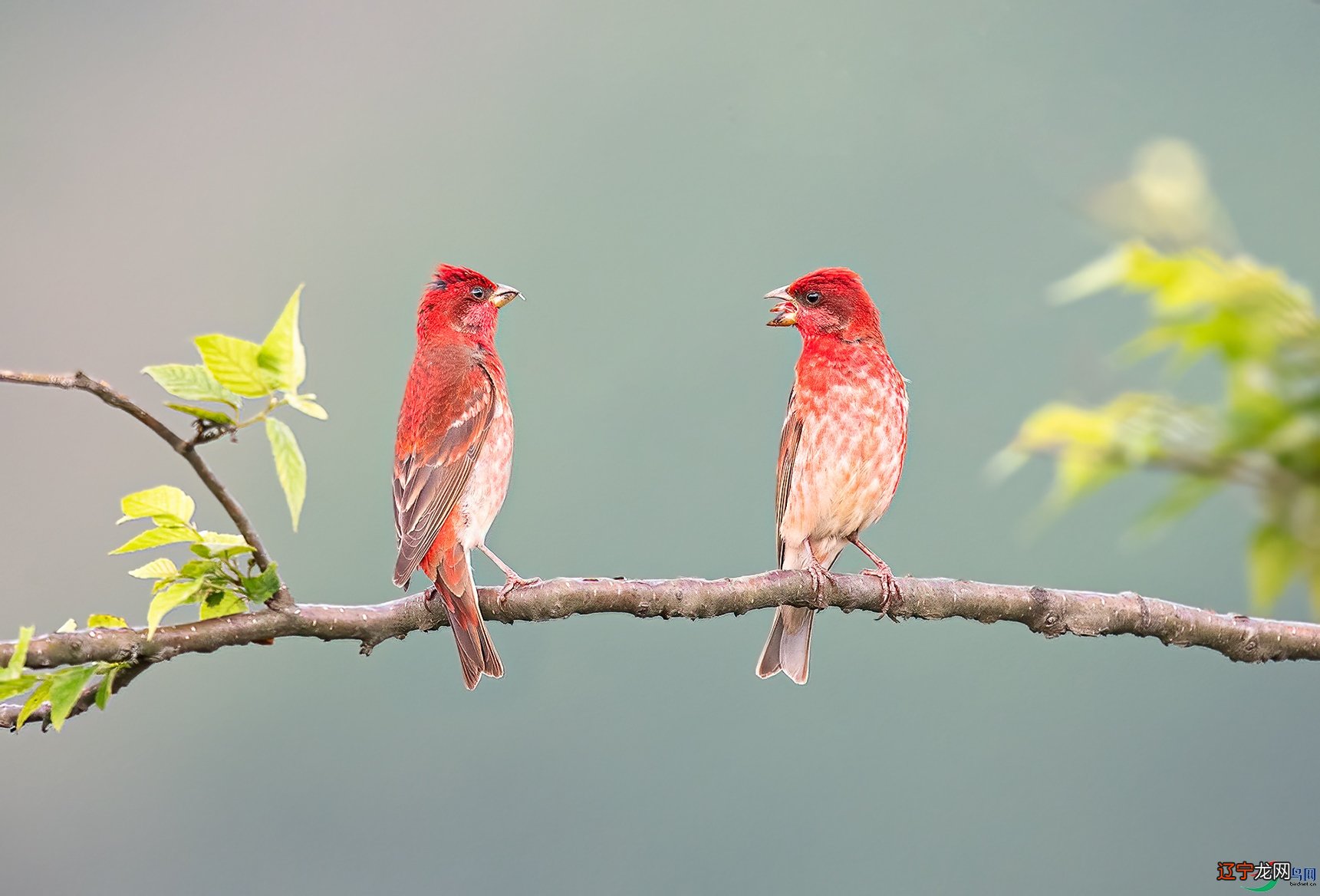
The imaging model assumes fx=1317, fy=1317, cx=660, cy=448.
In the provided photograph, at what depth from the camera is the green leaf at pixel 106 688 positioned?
6.30 ft

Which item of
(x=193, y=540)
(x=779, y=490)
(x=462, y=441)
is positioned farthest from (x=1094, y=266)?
(x=779, y=490)

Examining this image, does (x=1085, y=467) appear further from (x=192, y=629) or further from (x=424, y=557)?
(x=424, y=557)

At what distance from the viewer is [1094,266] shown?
32.2 inches

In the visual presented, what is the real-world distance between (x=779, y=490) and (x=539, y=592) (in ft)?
3.94

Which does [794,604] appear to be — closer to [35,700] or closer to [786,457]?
[786,457]

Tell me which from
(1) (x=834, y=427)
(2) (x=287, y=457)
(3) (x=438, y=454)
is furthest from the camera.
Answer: (1) (x=834, y=427)

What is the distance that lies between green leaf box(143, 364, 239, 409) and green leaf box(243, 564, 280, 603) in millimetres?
393

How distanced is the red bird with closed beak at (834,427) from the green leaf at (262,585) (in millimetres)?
1523

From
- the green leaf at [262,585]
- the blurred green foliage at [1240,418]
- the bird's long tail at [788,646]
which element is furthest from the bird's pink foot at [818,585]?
the blurred green foliage at [1240,418]

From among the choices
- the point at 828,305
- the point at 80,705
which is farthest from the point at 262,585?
the point at 828,305

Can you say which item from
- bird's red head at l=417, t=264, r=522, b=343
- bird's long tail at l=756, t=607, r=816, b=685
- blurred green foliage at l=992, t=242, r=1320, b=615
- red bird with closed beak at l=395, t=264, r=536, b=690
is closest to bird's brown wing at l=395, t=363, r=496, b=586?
red bird with closed beak at l=395, t=264, r=536, b=690

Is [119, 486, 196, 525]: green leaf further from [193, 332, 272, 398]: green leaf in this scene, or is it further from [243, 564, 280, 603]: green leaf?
[193, 332, 272, 398]: green leaf

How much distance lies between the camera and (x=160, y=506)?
1892 mm

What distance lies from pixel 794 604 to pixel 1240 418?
6.00 ft
